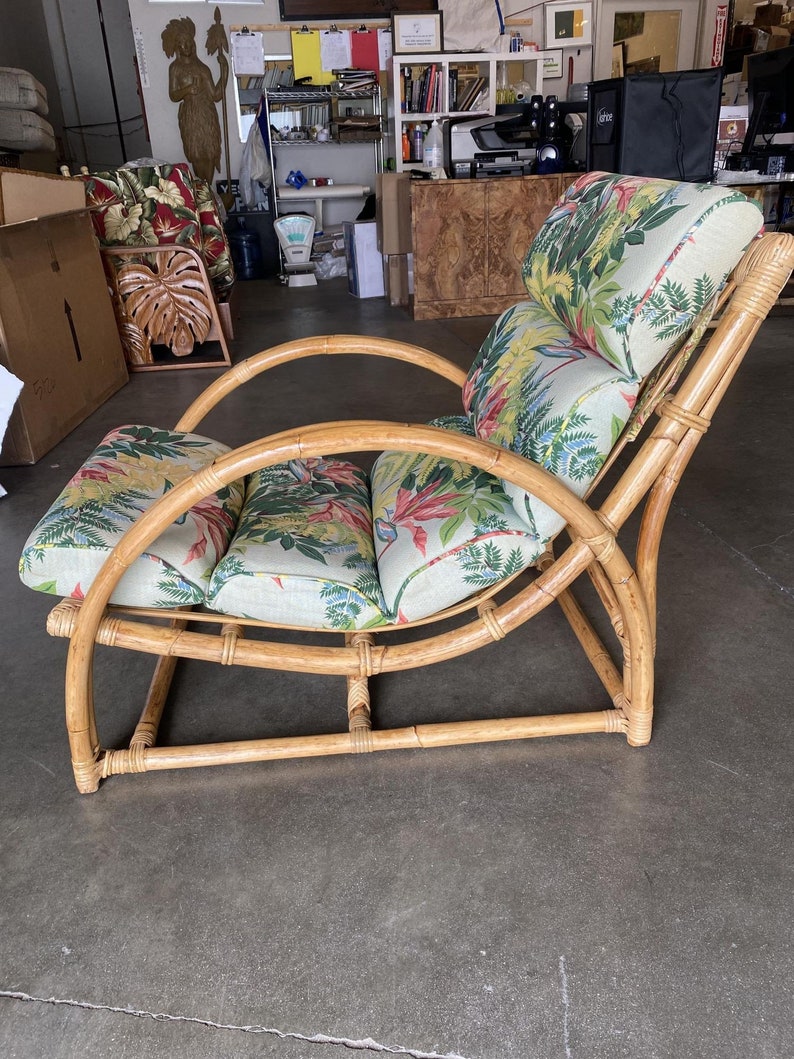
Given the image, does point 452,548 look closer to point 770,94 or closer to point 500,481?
point 500,481

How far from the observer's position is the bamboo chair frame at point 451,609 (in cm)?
108

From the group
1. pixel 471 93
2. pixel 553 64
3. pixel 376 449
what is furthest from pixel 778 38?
pixel 376 449

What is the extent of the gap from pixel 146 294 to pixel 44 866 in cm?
331

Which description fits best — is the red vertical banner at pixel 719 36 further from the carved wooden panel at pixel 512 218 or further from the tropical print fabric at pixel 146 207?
the tropical print fabric at pixel 146 207

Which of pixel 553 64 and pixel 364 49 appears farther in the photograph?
pixel 553 64

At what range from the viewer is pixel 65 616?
1.26m

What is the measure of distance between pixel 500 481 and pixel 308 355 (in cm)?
64

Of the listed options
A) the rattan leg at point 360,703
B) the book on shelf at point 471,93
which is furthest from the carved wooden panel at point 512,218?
the rattan leg at point 360,703

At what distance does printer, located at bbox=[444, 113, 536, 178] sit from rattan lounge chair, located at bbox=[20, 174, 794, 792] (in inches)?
139

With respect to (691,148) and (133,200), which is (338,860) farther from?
(691,148)

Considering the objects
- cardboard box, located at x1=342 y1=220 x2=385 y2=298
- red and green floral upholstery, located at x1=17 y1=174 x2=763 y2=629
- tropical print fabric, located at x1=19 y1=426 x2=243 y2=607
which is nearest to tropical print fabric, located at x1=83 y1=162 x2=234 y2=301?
cardboard box, located at x1=342 y1=220 x2=385 y2=298

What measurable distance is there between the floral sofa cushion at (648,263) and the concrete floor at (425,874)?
27.5 inches

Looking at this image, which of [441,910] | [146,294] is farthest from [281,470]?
[146,294]

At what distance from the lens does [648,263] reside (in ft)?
3.50
